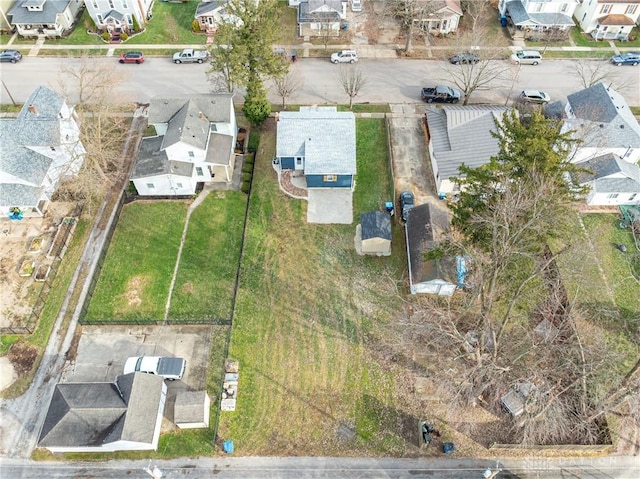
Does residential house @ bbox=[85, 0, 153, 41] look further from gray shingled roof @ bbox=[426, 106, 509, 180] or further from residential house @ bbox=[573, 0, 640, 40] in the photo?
residential house @ bbox=[573, 0, 640, 40]

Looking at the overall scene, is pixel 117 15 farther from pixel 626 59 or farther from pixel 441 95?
pixel 626 59

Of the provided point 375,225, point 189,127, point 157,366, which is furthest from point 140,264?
point 375,225

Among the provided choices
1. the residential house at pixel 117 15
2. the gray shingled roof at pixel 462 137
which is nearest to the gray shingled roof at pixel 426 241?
the gray shingled roof at pixel 462 137

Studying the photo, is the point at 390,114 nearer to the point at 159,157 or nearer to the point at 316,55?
the point at 316,55

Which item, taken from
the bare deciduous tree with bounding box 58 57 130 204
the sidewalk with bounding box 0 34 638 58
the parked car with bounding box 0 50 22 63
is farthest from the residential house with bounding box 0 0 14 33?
the bare deciduous tree with bounding box 58 57 130 204

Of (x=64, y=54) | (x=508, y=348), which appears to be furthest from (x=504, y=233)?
(x=64, y=54)

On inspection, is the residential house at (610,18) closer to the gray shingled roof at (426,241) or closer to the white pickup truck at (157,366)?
the gray shingled roof at (426,241)
